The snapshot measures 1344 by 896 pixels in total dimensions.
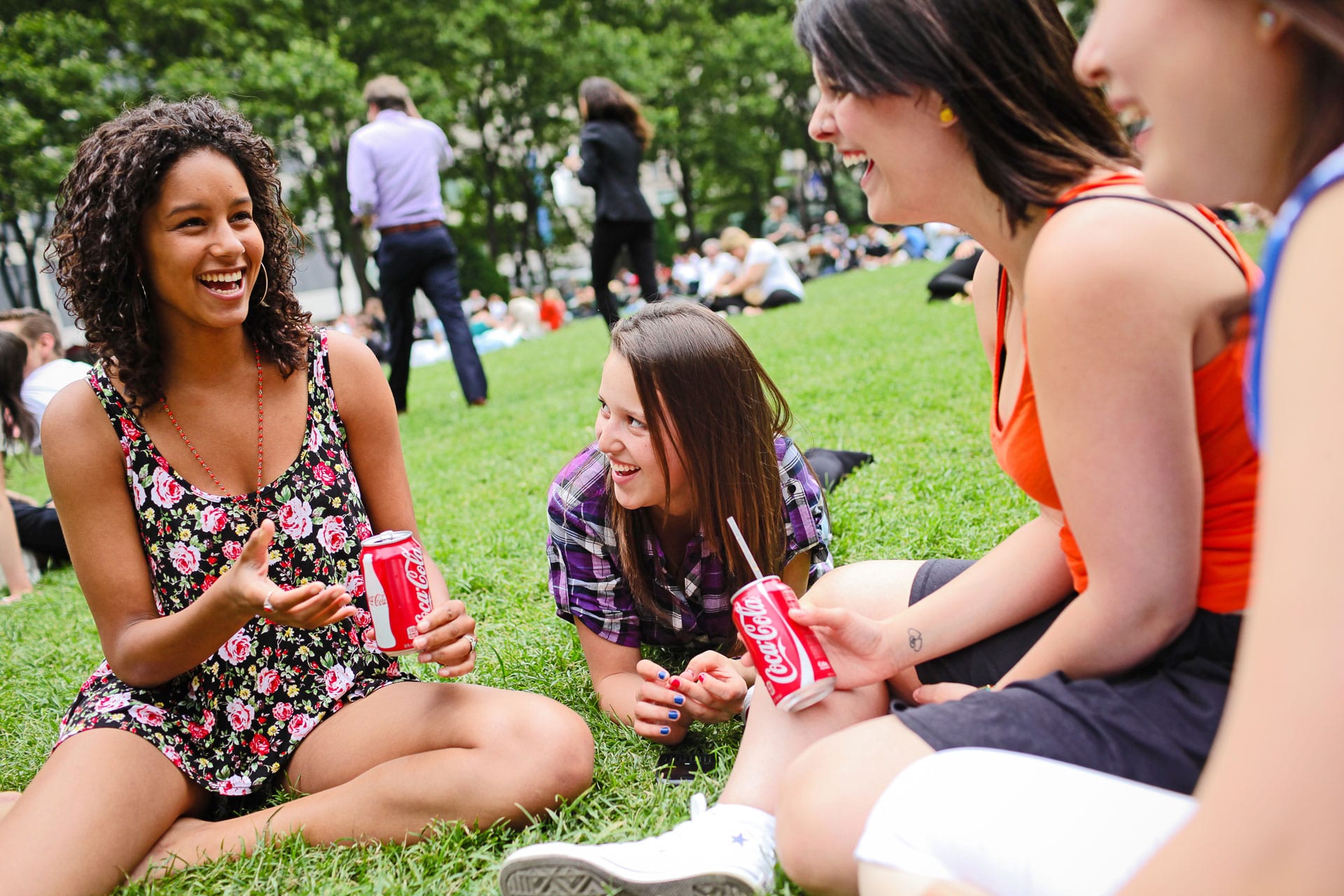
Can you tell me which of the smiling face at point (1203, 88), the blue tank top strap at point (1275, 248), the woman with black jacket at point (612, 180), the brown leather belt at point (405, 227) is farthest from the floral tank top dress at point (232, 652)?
the woman with black jacket at point (612, 180)

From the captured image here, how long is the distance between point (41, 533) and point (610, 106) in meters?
5.69

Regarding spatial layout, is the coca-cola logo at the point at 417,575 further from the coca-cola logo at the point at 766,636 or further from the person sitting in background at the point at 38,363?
the person sitting in background at the point at 38,363

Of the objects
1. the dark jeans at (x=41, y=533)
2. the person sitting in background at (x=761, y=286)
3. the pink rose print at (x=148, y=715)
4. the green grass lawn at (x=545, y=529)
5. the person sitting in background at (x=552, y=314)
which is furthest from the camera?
the person sitting in background at (x=552, y=314)

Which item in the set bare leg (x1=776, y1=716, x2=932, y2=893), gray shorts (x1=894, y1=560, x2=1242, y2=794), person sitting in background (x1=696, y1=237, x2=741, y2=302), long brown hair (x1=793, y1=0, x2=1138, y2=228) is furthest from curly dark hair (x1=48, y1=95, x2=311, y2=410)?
person sitting in background (x1=696, y1=237, x2=741, y2=302)

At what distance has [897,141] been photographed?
5.69ft

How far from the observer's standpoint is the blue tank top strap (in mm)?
812

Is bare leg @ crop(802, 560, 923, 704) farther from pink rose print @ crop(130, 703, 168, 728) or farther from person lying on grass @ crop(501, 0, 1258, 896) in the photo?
pink rose print @ crop(130, 703, 168, 728)

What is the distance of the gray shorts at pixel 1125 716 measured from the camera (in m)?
1.47

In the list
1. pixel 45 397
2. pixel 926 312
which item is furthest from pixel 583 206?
pixel 45 397

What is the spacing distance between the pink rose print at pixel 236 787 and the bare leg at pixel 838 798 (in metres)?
1.40

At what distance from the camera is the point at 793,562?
282cm

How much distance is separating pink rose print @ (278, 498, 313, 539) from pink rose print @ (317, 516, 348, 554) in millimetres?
31

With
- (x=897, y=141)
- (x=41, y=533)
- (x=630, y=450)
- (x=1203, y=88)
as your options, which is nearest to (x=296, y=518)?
(x=630, y=450)

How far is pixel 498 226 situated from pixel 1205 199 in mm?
32097
